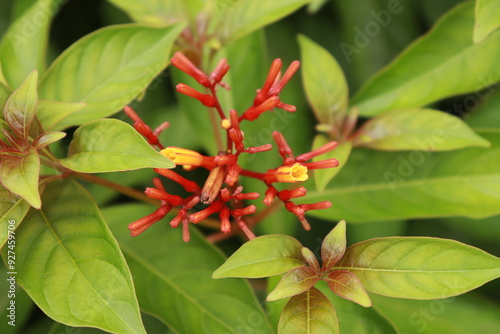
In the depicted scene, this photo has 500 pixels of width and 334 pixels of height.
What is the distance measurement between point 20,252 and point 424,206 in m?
0.80

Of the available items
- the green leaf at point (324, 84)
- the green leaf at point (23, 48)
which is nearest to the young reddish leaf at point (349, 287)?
the green leaf at point (324, 84)

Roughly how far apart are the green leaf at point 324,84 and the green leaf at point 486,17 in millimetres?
322

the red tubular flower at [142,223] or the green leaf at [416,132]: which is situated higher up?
the red tubular flower at [142,223]

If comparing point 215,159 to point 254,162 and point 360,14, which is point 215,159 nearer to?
point 254,162

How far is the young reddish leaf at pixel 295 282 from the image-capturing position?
2.61ft

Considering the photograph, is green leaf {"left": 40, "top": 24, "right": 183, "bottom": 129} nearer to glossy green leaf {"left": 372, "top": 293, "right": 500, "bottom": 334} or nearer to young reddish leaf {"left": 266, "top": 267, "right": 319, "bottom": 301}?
young reddish leaf {"left": 266, "top": 267, "right": 319, "bottom": 301}

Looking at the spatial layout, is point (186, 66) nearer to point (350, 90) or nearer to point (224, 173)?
point (224, 173)

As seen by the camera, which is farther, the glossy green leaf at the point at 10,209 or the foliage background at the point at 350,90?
the foliage background at the point at 350,90

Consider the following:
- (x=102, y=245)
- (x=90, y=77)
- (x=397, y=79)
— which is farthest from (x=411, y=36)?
(x=102, y=245)

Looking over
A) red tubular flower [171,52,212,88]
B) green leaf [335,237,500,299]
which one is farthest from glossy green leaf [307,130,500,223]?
red tubular flower [171,52,212,88]

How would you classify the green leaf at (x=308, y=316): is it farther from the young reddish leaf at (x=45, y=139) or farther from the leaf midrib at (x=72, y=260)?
the young reddish leaf at (x=45, y=139)

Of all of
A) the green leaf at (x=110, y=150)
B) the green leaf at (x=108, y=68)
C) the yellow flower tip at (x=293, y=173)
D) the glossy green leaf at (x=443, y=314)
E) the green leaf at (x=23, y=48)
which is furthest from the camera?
the glossy green leaf at (x=443, y=314)

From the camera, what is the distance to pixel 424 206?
3.79 ft

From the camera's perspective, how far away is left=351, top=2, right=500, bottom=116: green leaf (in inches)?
45.3
